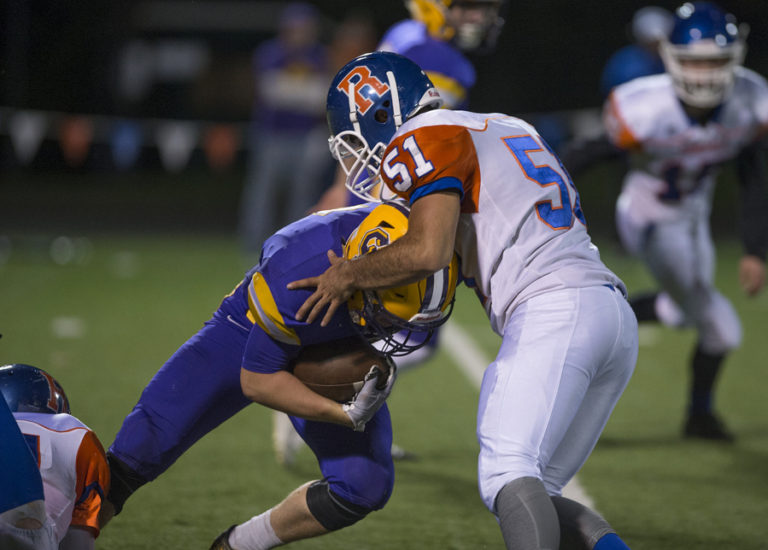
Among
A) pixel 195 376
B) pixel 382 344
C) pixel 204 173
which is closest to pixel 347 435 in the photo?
pixel 382 344

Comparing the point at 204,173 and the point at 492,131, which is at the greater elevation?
the point at 492,131

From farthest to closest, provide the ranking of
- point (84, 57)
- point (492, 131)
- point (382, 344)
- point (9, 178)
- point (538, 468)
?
point (84, 57)
point (9, 178)
point (382, 344)
point (492, 131)
point (538, 468)

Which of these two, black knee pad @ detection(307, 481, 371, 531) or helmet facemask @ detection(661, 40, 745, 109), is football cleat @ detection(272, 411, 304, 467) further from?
helmet facemask @ detection(661, 40, 745, 109)

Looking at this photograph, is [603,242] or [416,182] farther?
[603,242]

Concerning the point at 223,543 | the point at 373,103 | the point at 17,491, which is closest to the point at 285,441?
the point at 223,543

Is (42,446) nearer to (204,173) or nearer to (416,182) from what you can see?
(416,182)

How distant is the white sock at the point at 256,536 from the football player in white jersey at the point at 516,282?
0.80 meters

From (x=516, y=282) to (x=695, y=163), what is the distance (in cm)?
257

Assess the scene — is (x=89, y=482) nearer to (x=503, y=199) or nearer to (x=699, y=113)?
(x=503, y=199)

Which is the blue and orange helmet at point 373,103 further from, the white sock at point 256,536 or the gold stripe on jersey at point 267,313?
the white sock at point 256,536

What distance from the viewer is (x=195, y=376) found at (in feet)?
10.2

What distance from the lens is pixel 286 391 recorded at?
278cm

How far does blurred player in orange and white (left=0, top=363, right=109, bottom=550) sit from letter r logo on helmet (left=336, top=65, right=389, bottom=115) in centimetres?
118

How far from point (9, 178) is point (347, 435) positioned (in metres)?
16.5
